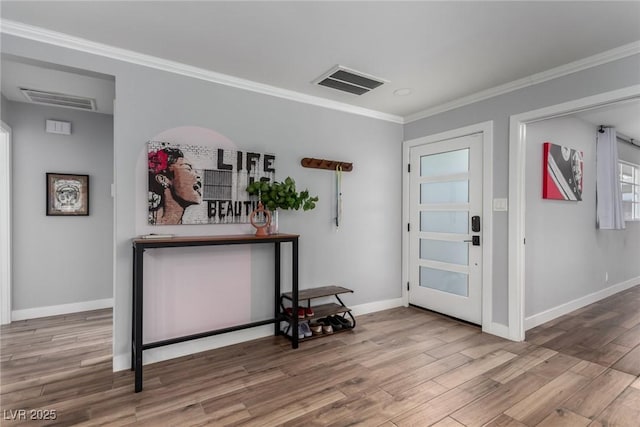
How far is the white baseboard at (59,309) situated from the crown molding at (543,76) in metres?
4.62

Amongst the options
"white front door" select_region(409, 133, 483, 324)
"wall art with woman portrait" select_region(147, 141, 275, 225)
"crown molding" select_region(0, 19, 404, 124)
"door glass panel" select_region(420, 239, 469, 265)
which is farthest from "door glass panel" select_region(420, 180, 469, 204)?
"wall art with woman portrait" select_region(147, 141, 275, 225)

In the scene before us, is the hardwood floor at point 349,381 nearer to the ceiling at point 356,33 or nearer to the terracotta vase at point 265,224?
the terracotta vase at point 265,224

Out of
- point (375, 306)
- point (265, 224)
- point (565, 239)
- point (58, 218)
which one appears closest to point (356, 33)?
point (265, 224)

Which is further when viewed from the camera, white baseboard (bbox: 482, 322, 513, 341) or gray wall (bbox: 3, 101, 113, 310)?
gray wall (bbox: 3, 101, 113, 310)

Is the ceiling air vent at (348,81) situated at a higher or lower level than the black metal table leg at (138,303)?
higher

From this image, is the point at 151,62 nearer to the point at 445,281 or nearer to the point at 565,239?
the point at 445,281

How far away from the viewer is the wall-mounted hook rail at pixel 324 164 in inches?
137

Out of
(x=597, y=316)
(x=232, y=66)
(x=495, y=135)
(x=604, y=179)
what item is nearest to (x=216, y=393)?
(x=232, y=66)

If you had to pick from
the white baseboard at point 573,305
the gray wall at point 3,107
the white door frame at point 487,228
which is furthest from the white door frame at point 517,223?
the gray wall at point 3,107

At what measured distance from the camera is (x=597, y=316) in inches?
153

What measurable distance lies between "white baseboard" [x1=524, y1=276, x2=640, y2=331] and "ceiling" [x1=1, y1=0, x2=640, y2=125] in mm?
2491

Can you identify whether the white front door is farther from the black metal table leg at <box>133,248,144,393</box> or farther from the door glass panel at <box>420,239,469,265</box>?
the black metal table leg at <box>133,248,144,393</box>

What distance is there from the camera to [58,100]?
3.64 meters

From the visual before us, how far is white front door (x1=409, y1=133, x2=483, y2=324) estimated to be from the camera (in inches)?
139
